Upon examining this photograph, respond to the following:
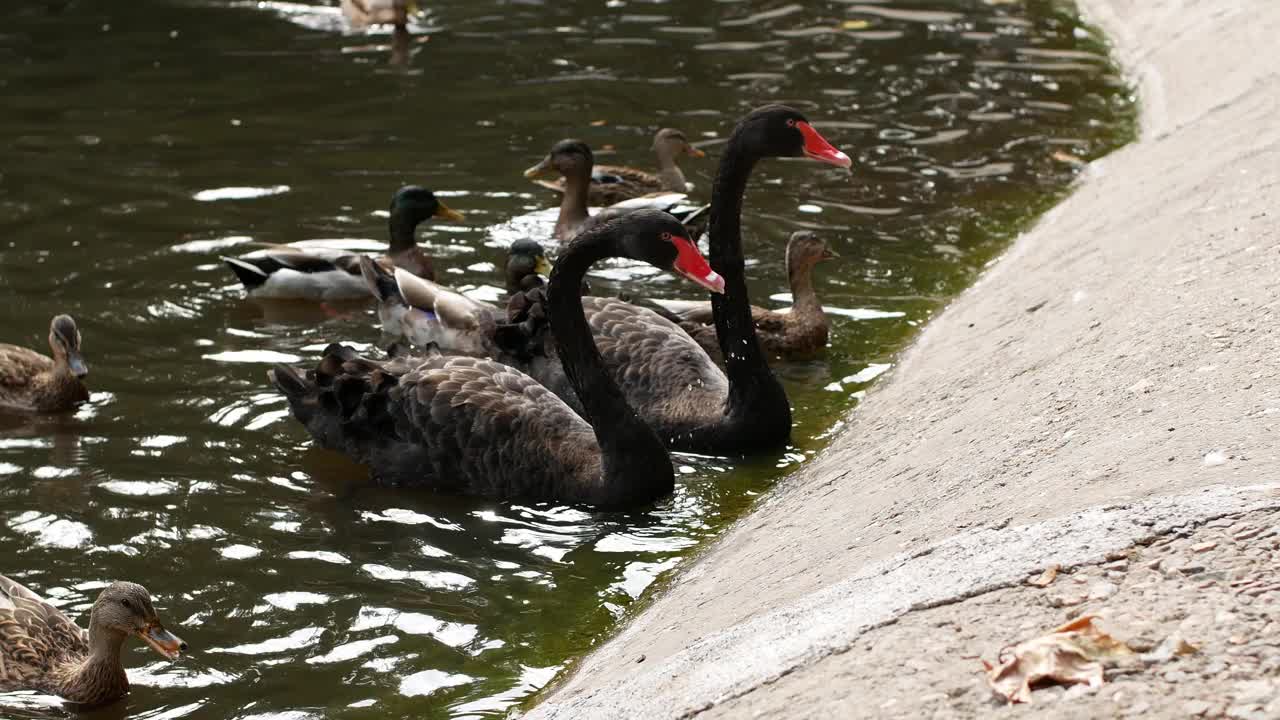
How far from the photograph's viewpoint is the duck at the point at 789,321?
30.3 ft

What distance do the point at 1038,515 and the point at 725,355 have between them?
3219 mm

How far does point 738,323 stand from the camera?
8.02 metres

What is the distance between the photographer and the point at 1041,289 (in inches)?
349

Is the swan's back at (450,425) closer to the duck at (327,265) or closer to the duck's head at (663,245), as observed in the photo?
the duck's head at (663,245)

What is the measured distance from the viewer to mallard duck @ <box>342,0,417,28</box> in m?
17.4

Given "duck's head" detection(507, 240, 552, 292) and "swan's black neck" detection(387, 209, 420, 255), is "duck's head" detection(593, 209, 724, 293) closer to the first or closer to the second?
"duck's head" detection(507, 240, 552, 292)

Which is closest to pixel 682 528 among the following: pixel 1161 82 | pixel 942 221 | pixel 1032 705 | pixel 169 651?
pixel 169 651

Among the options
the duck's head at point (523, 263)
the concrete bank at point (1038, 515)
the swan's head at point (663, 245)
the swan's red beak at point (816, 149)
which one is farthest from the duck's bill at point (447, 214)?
the swan's head at point (663, 245)

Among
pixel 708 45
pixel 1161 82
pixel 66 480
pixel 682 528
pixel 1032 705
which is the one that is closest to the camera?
pixel 1032 705

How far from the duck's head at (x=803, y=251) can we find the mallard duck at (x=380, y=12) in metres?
9.01

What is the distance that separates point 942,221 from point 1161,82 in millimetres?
4625

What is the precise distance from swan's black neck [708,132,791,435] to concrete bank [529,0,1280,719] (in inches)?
15.9

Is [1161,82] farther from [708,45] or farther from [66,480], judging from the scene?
[66,480]

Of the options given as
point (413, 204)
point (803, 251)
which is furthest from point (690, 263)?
point (413, 204)
